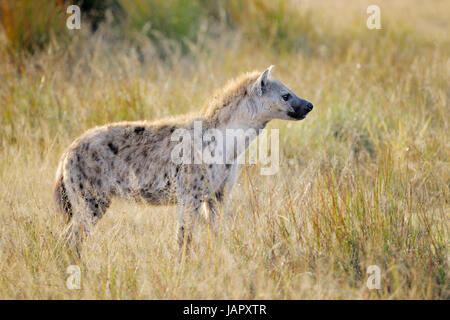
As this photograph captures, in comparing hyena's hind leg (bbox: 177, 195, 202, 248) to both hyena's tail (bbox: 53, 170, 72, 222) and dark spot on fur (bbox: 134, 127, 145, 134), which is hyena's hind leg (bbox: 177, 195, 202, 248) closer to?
dark spot on fur (bbox: 134, 127, 145, 134)

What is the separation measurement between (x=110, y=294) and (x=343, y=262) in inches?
58.1

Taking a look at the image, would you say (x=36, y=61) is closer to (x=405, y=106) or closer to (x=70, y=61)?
(x=70, y=61)

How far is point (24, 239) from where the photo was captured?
3881 millimetres

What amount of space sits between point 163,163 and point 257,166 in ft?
3.93

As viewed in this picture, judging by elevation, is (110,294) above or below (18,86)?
below

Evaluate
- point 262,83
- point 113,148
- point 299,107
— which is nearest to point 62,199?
point 113,148

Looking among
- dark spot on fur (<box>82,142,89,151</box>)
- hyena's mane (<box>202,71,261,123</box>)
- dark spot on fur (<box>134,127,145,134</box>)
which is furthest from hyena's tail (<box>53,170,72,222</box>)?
hyena's mane (<box>202,71,261,123</box>)

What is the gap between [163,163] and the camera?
14.2ft

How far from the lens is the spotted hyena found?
13.6 feet

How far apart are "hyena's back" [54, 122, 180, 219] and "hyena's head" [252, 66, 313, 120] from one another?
2.37ft

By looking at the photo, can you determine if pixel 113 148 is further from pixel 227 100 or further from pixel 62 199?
pixel 227 100

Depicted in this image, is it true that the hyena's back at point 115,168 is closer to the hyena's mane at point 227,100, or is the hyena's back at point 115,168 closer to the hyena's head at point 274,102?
the hyena's mane at point 227,100
